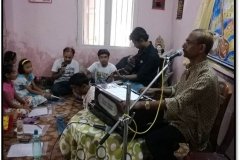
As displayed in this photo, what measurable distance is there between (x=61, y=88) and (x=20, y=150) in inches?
65.1

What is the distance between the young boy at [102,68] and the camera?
3626mm

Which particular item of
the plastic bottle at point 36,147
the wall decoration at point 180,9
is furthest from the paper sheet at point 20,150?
the wall decoration at point 180,9

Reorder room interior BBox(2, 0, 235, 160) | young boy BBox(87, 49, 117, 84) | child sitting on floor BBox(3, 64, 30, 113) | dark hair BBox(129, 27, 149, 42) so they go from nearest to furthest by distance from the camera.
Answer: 1. child sitting on floor BBox(3, 64, 30, 113)
2. dark hair BBox(129, 27, 149, 42)
3. young boy BBox(87, 49, 117, 84)
4. room interior BBox(2, 0, 235, 160)

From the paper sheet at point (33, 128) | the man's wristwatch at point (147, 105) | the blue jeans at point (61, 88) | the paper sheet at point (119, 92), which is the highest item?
the paper sheet at point (119, 92)

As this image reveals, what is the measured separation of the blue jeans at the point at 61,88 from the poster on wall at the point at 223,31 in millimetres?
2230

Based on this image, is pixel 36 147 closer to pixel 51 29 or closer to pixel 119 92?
pixel 119 92

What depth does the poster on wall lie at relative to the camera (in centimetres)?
190

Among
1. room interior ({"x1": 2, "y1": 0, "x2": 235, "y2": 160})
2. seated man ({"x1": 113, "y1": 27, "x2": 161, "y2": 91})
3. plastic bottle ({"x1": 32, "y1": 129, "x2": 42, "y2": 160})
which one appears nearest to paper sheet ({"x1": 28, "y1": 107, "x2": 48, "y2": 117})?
plastic bottle ({"x1": 32, "y1": 129, "x2": 42, "y2": 160})

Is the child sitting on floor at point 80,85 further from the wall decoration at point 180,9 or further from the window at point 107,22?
the wall decoration at point 180,9

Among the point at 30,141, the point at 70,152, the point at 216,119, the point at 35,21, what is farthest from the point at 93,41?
the point at 216,119

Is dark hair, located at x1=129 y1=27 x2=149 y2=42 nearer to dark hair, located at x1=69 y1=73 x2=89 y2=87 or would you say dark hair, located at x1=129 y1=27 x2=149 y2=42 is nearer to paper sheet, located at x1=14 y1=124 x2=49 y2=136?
dark hair, located at x1=69 y1=73 x2=89 y2=87

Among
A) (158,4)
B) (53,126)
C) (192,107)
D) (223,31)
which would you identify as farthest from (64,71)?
(192,107)

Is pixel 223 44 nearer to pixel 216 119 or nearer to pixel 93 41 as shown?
pixel 216 119

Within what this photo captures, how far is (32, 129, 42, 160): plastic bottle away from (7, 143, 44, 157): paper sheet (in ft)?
0.10
